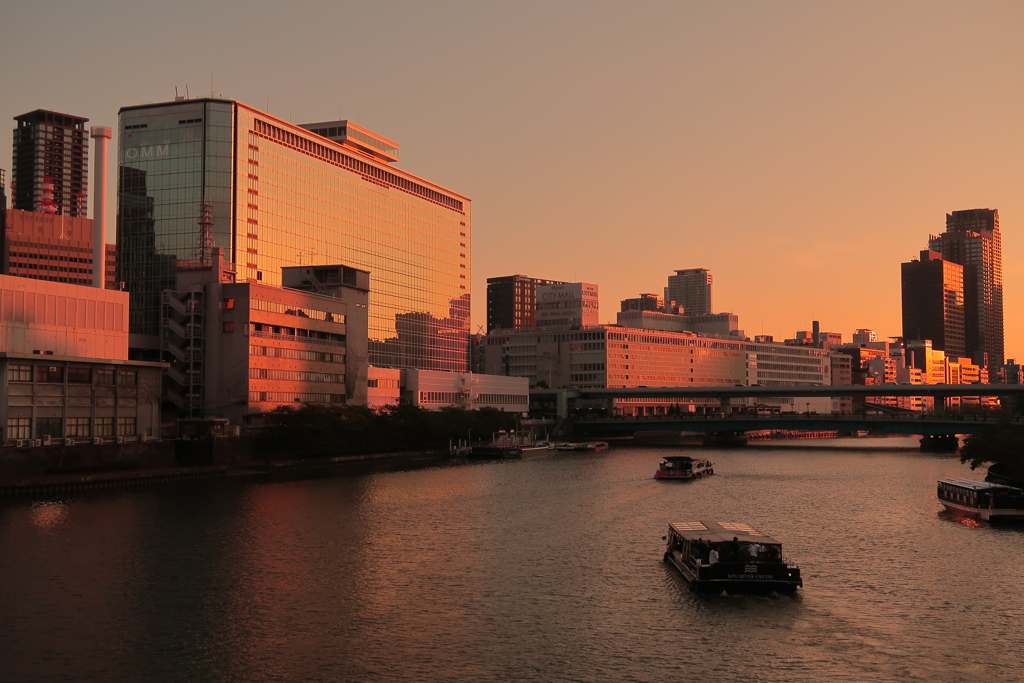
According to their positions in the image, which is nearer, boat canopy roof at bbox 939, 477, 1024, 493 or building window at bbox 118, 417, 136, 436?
boat canopy roof at bbox 939, 477, 1024, 493

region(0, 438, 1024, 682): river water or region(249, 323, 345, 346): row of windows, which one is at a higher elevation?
region(249, 323, 345, 346): row of windows

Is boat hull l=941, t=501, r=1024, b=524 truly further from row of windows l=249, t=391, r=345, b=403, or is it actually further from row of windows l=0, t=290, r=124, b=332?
row of windows l=249, t=391, r=345, b=403

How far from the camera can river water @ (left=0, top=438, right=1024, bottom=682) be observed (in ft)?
145

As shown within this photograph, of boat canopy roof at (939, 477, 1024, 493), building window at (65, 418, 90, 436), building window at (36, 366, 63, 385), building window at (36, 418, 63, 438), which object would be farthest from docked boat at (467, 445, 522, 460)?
boat canopy roof at (939, 477, 1024, 493)

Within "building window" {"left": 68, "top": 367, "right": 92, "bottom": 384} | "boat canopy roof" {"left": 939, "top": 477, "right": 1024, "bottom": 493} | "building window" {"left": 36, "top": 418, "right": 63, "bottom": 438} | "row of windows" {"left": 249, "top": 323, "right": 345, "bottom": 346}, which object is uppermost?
"row of windows" {"left": 249, "top": 323, "right": 345, "bottom": 346}

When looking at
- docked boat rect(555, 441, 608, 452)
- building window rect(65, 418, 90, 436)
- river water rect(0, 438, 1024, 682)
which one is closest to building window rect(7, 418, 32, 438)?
building window rect(65, 418, 90, 436)

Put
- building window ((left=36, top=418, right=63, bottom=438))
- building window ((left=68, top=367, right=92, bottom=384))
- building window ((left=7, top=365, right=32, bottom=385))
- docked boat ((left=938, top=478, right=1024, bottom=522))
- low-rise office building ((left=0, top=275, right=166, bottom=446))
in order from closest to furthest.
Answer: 1. docked boat ((left=938, top=478, right=1024, bottom=522))
2. building window ((left=7, top=365, right=32, bottom=385))
3. low-rise office building ((left=0, top=275, right=166, bottom=446))
4. building window ((left=36, top=418, right=63, bottom=438))
5. building window ((left=68, top=367, right=92, bottom=384))

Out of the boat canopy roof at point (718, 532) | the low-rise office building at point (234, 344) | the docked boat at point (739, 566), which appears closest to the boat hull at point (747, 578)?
the docked boat at point (739, 566)

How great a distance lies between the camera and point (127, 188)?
640 ft

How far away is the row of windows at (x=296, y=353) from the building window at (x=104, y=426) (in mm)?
31107

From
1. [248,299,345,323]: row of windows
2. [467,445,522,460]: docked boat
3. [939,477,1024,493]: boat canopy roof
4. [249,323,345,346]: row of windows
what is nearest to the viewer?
[939,477,1024,493]: boat canopy roof

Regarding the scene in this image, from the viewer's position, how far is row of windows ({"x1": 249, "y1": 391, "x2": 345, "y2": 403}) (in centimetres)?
15000

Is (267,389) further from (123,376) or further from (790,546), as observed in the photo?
(790,546)

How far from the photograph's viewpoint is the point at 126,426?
122500 mm
